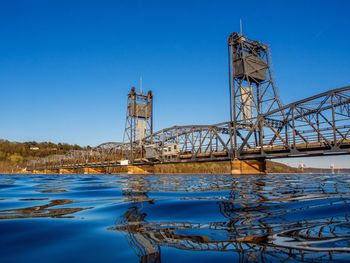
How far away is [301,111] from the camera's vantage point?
33.5 m

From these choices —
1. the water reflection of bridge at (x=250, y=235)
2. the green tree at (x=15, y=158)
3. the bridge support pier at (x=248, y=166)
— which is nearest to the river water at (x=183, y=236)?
the water reflection of bridge at (x=250, y=235)

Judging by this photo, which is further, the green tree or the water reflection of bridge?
the green tree

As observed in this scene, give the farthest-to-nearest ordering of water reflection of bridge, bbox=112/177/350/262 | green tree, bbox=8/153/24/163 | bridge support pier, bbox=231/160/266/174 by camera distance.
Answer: green tree, bbox=8/153/24/163
bridge support pier, bbox=231/160/266/174
water reflection of bridge, bbox=112/177/350/262

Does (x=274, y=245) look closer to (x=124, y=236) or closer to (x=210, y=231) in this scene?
(x=210, y=231)

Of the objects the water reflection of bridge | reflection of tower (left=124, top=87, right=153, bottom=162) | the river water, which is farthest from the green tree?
the water reflection of bridge

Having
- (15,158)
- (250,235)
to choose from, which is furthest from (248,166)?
(15,158)

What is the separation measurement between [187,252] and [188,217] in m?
1.49

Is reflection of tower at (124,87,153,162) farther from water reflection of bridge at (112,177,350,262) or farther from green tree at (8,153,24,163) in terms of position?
green tree at (8,153,24,163)

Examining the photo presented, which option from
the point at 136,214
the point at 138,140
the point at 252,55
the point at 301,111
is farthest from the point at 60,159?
the point at 136,214

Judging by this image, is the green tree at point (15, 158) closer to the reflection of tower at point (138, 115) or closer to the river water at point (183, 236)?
the reflection of tower at point (138, 115)

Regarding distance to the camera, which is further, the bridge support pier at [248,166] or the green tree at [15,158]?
the green tree at [15,158]

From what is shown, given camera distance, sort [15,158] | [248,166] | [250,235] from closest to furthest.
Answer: [250,235], [248,166], [15,158]

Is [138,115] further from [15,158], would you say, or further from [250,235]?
[15,158]

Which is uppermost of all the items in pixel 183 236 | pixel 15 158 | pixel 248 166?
pixel 15 158
